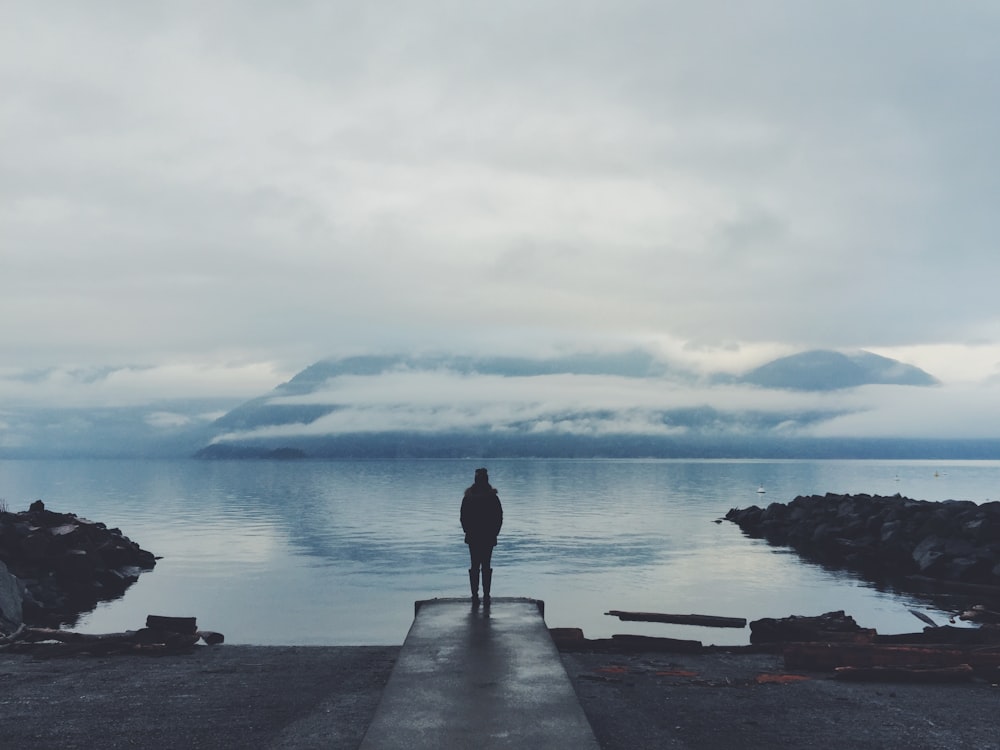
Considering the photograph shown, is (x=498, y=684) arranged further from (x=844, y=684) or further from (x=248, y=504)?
(x=248, y=504)

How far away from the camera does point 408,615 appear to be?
33.1 meters

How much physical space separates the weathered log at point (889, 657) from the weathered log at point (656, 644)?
3076mm

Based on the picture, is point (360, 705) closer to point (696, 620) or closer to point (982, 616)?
point (696, 620)

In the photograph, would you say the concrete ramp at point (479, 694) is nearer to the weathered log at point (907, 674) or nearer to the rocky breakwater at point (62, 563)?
the weathered log at point (907, 674)

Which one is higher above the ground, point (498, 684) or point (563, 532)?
point (498, 684)

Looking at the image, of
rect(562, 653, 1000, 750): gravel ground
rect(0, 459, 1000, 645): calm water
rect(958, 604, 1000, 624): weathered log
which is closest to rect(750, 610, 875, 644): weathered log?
rect(562, 653, 1000, 750): gravel ground

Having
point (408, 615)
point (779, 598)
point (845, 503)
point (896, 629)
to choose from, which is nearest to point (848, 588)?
point (779, 598)

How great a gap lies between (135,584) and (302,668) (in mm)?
30076

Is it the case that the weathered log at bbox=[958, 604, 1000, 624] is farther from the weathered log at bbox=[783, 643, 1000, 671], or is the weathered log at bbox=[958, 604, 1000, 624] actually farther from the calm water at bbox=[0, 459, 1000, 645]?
the weathered log at bbox=[783, 643, 1000, 671]

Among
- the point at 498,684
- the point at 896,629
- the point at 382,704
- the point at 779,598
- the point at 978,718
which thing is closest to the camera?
the point at 382,704

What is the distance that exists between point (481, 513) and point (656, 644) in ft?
18.0

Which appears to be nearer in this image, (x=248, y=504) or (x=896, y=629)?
(x=896, y=629)

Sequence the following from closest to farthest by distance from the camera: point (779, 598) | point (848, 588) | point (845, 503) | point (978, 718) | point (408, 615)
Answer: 1. point (978, 718)
2. point (408, 615)
3. point (779, 598)
4. point (848, 588)
5. point (845, 503)

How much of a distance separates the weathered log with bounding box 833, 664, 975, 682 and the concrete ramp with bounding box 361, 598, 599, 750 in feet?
19.2
